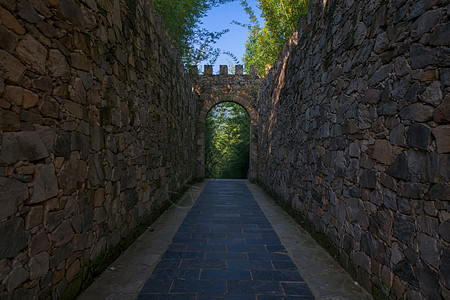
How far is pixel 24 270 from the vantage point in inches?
67.9

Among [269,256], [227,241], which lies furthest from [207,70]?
[269,256]

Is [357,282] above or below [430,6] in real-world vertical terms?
below

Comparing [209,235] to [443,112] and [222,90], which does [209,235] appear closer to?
[443,112]

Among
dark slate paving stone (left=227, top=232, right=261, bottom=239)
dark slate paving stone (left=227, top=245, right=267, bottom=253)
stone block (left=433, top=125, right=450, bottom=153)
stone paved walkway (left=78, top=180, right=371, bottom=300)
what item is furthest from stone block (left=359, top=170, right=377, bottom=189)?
dark slate paving stone (left=227, top=232, right=261, bottom=239)

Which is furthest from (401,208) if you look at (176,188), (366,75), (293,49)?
(176,188)

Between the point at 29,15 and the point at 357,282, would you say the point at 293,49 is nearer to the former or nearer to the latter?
the point at 357,282

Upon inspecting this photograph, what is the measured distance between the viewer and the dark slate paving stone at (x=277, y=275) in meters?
2.79

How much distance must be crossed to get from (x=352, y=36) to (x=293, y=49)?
2976 mm

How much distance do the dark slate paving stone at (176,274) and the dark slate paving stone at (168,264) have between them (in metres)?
0.08

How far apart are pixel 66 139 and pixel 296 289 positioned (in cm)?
236

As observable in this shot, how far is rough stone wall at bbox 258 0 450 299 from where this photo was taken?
1771mm

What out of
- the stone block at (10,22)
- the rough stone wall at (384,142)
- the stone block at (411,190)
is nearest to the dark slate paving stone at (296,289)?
the rough stone wall at (384,142)

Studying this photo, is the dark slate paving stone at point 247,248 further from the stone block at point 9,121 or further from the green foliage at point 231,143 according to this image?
the green foliage at point 231,143

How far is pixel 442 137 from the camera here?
1.73 m
